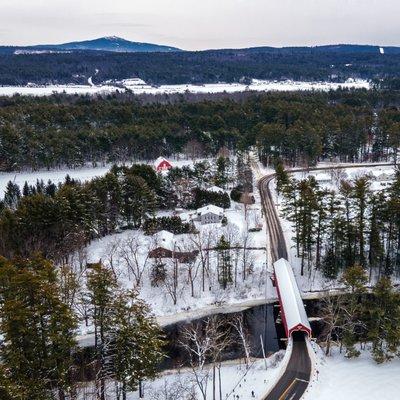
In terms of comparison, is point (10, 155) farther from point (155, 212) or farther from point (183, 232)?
point (183, 232)

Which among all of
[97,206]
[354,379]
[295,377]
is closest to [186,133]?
[97,206]

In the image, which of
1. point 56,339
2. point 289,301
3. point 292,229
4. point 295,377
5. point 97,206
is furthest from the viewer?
point 292,229

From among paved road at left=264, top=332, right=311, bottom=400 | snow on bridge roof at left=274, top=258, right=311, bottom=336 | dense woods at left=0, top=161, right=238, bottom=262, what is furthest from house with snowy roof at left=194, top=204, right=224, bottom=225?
paved road at left=264, top=332, right=311, bottom=400

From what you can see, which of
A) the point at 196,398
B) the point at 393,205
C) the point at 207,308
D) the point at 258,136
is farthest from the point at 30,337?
the point at 258,136

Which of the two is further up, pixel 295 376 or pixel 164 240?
pixel 164 240

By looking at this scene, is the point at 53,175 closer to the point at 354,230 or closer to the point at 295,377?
the point at 354,230

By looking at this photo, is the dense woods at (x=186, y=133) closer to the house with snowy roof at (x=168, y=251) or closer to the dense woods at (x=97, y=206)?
the dense woods at (x=97, y=206)
